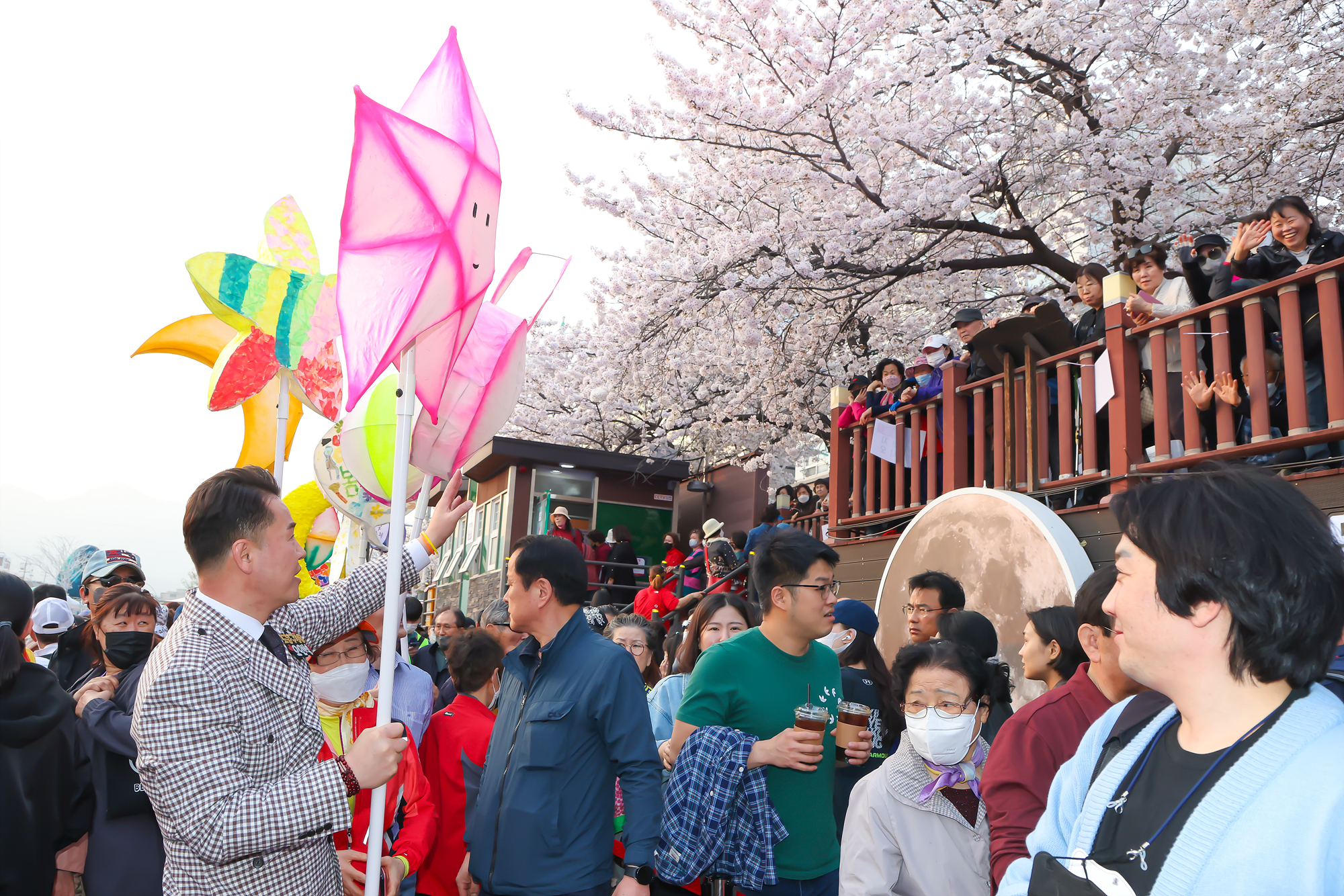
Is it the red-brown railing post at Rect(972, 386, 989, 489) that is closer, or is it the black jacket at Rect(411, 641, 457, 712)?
the black jacket at Rect(411, 641, 457, 712)

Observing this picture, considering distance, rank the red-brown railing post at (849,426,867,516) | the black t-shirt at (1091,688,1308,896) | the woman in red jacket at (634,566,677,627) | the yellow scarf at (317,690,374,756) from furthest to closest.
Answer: the woman in red jacket at (634,566,677,627), the red-brown railing post at (849,426,867,516), the yellow scarf at (317,690,374,756), the black t-shirt at (1091,688,1308,896)

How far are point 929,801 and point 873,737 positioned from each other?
0.82 metres

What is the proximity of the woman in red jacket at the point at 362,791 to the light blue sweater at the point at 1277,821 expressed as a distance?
2.15 metres

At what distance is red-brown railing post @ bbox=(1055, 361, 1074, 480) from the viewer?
21.9ft

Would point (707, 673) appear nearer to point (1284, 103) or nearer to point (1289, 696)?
point (1289, 696)

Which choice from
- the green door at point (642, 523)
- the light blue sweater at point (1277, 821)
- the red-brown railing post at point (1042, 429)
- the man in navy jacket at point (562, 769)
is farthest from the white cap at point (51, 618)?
the green door at point (642, 523)

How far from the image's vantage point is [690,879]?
3.11 metres

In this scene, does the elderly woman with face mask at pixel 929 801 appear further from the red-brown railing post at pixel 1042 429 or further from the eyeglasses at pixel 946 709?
the red-brown railing post at pixel 1042 429

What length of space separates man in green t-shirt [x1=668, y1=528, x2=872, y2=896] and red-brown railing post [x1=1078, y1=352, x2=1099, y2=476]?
3.55m

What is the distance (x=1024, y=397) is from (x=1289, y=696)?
19.5ft

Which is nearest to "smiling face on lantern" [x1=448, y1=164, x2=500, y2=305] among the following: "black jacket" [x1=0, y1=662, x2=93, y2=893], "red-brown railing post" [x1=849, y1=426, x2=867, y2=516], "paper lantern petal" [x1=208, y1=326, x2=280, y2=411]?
"black jacket" [x1=0, y1=662, x2=93, y2=893]

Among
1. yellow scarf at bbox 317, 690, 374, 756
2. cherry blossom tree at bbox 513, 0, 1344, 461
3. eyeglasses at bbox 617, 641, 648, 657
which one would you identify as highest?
cherry blossom tree at bbox 513, 0, 1344, 461

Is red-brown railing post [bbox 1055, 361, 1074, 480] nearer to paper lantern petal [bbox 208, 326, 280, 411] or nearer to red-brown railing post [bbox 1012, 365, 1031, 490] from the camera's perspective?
red-brown railing post [bbox 1012, 365, 1031, 490]

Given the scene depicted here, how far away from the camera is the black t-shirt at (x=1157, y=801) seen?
4.84 feet
